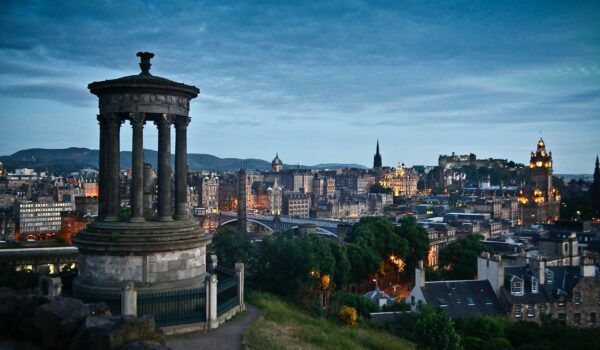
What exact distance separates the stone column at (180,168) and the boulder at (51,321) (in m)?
10.4

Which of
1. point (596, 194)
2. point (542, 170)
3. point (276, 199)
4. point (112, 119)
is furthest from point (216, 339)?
point (542, 170)

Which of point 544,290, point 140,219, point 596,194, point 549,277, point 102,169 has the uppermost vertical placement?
point 102,169

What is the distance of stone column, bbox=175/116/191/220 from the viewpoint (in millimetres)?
22484

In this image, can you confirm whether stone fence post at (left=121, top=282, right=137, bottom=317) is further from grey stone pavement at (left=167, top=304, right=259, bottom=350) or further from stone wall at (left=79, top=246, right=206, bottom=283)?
stone wall at (left=79, top=246, right=206, bottom=283)

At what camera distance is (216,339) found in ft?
59.7

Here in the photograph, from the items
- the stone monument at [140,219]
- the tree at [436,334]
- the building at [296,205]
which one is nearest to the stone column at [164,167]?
the stone monument at [140,219]

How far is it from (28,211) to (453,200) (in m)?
126

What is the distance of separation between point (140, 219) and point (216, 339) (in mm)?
5716

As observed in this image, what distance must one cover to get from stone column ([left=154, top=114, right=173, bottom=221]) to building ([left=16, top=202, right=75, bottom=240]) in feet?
384

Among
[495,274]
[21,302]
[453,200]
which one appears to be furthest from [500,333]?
[453,200]

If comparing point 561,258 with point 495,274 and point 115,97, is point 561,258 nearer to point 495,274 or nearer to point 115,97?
point 495,274

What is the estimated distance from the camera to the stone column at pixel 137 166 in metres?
21.3

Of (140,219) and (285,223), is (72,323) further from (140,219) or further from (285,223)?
(285,223)

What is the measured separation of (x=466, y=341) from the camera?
33.0 m
